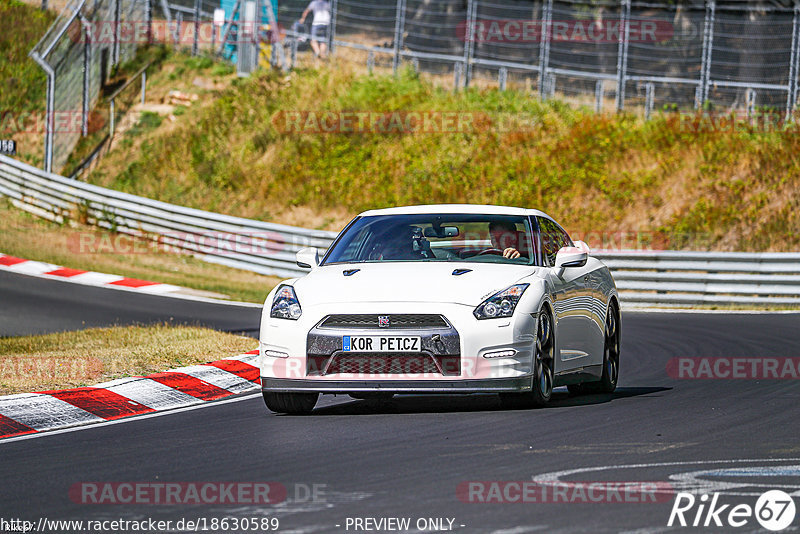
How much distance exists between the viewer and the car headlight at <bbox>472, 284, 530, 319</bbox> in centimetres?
876

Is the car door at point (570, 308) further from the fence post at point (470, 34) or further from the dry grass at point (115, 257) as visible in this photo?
the fence post at point (470, 34)

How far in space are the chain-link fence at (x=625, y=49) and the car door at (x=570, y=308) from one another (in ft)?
50.0

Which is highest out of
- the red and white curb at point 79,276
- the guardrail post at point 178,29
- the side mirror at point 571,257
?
the guardrail post at point 178,29

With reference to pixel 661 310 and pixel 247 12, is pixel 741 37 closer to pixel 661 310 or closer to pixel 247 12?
pixel 661 310

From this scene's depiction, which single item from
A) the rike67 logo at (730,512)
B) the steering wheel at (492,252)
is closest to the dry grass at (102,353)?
the steering wheel at (492,252)

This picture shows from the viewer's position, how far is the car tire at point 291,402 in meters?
9.29

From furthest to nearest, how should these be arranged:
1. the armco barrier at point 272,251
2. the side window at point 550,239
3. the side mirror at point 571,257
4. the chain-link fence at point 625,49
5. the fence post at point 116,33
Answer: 1. the fence post at point 116,33
2. the chain-link fence at point 625,49
3. the armco barrier at point 272,251
4. the side window at point 550,239
5. the side mirror at point 571,257

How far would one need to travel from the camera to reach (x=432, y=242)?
9961mm

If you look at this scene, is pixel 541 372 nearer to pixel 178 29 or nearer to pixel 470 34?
pixel 470 34

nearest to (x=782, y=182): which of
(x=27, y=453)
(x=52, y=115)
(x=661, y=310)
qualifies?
(x=661, y=310)

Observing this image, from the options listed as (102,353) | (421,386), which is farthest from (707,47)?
(421,386)

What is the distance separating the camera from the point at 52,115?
1273 inches

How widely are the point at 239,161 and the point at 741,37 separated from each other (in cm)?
1373

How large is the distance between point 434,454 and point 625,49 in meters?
23.5
